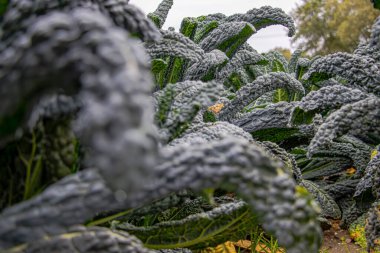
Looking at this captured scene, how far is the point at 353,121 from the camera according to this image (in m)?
1.06

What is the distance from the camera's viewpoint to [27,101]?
54 cm

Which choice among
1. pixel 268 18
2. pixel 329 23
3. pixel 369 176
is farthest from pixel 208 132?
pixel 329 23

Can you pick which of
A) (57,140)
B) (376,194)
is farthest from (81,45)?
(376,194)

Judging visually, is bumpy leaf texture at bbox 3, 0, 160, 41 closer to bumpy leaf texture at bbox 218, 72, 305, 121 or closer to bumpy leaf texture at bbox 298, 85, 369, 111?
bumpy leaf texture at bbox 298, 85, 369, 111

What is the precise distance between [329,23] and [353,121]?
22962mm

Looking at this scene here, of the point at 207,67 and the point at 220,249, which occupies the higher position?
the point at 207,67

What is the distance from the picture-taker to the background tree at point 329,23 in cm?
1973

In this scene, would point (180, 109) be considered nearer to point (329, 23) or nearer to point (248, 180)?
point (248, 180)

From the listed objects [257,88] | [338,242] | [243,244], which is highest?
[257,88]

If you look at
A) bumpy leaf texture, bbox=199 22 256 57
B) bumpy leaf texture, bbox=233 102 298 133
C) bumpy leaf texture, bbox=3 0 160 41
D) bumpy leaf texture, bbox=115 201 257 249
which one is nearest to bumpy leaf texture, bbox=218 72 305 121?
bumpy leaf texture, bbox=233 102 298 133

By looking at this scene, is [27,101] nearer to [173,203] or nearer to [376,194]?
[173,203]

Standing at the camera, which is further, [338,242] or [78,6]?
[338,242]

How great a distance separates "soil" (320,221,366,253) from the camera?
185 cm

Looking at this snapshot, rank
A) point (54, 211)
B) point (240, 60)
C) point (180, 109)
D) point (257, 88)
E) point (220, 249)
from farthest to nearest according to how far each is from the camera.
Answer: point (240, 60) → point (257, 88) → point (220, 249) → point (180, 109) → point (54, 211)
